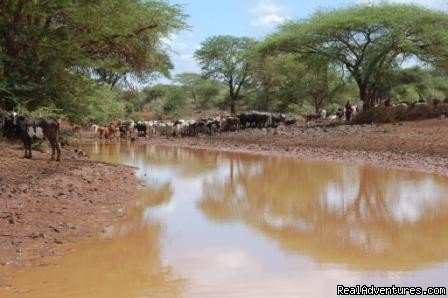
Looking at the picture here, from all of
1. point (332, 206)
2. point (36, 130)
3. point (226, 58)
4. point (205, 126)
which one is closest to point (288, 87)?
point (226, 58)

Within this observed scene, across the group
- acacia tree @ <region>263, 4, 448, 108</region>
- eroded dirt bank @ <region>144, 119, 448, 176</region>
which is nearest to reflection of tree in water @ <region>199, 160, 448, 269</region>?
eroded dirt bank @ <region>144, 119, 448, 176</region>

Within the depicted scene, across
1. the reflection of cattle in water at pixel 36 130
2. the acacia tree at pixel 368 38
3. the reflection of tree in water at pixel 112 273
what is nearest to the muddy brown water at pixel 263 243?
the reflection of tree in water at pixel 112 273

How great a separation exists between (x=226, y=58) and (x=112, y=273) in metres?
48.2

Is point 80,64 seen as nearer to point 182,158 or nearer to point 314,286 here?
point 182,158

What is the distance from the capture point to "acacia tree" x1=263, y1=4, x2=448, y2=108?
99.0 feet

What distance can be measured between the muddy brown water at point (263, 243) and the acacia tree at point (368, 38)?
17110 mm

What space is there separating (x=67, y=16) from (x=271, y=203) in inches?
341

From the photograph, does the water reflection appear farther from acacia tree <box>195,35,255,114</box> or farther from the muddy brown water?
acacia tree <box>195,35,255,114</box>

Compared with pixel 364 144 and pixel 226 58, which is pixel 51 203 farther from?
pixel 226 58

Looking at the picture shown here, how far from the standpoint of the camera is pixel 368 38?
32.5 m

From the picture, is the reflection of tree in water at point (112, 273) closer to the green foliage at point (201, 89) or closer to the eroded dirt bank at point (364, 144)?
the eroded dirt bank at point (364, 144)

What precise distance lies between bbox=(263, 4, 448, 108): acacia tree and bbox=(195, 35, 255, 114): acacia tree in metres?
16.9

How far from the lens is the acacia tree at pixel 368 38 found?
99.0ft

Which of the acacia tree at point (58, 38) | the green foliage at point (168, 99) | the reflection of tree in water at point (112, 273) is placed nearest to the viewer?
the reflection of tree in water at point (112, 273)
